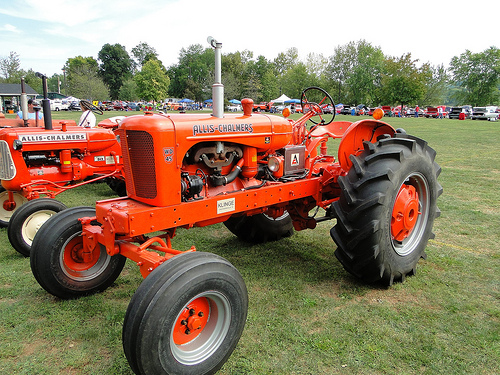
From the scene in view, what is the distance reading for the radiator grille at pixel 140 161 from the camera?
2.66 meters

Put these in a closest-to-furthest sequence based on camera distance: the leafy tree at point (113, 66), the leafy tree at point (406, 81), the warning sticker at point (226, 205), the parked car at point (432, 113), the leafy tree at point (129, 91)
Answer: the warning sticker at point (226, 205)
the parked car at point (432, 113)
the leafy tree at point (406, 81)
the leafy tree at point (129, 91)
the leafy tree at point (113, 66)

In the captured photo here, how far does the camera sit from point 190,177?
9.46ft

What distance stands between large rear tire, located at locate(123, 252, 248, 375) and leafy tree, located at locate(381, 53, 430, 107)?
48684 mm

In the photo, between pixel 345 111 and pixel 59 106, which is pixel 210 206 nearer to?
pixel 345 111

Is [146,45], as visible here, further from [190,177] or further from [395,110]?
[190,177]

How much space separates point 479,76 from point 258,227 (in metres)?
68.2

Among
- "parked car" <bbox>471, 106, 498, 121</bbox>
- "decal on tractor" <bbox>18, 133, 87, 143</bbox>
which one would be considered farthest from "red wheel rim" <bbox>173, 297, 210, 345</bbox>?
Result: "parked car" <bbox>471, 106, 498, 121</bbox>

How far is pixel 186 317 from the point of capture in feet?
7.76

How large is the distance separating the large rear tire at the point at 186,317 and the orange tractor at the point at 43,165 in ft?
9.50

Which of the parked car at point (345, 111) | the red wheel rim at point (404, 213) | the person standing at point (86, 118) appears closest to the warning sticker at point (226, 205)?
the red wheel rim at point (404, 213)

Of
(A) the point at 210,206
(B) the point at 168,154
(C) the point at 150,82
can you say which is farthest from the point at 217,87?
(C) the point at 150,82

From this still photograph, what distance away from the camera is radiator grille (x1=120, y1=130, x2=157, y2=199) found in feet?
8.73

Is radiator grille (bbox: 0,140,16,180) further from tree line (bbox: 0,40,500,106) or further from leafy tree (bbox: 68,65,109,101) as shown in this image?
leafy tree (bbox: 68,65,109,101)

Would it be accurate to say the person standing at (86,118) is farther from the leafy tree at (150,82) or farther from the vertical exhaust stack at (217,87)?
the leafy tree at (150,82)
